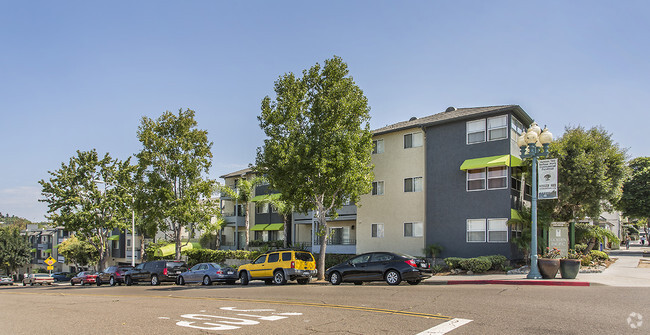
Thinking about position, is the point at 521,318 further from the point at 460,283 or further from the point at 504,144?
the point at 504,144

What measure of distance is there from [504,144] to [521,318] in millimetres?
18725

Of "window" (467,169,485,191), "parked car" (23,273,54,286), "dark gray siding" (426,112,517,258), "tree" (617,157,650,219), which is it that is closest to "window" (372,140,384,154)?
"dark gray siding" (426,112,517,258)

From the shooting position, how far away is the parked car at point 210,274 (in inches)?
1105

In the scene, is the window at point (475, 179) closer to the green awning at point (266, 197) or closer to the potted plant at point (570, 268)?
the potted plant at point (570, 268)

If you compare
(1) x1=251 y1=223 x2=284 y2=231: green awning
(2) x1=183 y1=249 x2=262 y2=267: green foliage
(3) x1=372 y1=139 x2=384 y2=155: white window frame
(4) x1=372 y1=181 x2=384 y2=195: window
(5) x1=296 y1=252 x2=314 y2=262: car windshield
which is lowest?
(2) x1=183 y1=249 x2=262 y2=267: green foliage

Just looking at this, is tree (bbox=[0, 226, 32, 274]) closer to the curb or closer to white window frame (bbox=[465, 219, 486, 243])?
white window frame (bbox=[465, 219, 486, 243])

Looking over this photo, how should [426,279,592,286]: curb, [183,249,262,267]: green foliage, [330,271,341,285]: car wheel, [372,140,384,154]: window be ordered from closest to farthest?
[426,279,592,286]: curb < [330,271,341,285]: car wheel < [372,140,384,154]: window < [183,249,262,267]: green foliage

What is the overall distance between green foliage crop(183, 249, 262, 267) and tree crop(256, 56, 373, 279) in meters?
14.5

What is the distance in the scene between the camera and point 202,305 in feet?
49.8

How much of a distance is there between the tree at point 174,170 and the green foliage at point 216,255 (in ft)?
17.3

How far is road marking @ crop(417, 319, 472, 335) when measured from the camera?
8938 millimetres

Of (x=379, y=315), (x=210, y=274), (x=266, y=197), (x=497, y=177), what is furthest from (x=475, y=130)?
(x=266, y=197)

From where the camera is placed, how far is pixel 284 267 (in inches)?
987

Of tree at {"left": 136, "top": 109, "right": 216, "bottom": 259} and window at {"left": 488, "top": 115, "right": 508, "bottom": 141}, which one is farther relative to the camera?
tree at {"left": 136, "top": 109, "right": 216, "bottom": 259}
